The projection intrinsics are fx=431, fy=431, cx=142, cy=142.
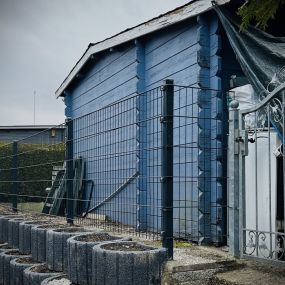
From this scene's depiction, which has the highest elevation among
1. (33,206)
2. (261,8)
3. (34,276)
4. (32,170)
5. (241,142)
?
(261,8)

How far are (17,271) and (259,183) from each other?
336cm

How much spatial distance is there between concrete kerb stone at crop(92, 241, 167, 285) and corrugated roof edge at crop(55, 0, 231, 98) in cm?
332

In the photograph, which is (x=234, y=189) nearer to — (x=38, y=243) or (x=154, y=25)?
(x=38, y=243)

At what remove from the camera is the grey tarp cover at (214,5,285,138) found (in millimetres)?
4883

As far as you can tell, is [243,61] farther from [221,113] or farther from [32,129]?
[32,129]

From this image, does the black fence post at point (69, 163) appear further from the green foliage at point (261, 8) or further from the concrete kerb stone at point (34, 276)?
the green foliage at point (261, 8)

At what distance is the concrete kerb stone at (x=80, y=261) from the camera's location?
425cm

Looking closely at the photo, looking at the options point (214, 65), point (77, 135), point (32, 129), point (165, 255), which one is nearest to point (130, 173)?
point (77, 135)

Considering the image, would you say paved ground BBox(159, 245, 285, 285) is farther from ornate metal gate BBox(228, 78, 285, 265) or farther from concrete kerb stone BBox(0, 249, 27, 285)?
concrete kerb stone BBox(0, 249, 27, 285)

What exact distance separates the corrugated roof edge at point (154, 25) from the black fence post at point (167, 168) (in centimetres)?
189

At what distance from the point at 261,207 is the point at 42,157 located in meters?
14.5

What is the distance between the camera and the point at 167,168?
13.9 feet

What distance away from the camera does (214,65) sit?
19.4ft

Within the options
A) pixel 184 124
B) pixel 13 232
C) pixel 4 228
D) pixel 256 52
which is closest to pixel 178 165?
pixel 184 124
